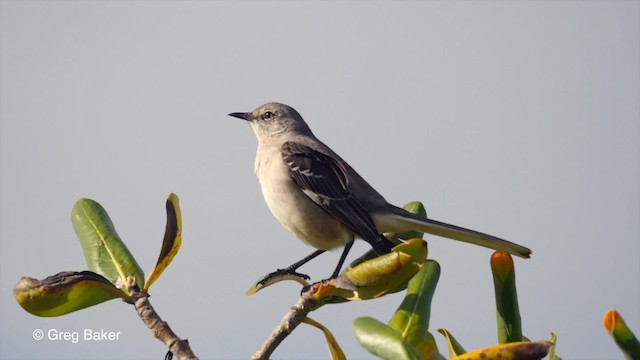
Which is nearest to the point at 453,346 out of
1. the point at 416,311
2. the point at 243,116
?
the point at 416,311

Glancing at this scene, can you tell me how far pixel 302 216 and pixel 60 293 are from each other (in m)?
3.62

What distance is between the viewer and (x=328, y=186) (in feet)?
23.1

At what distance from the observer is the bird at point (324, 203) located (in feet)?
21.0

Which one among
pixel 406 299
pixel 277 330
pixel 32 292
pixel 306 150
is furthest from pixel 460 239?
pixel 32 292

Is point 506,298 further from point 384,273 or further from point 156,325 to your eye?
point 156,325

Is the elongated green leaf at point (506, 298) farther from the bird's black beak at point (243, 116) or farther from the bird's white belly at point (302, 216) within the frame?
the bird's black beak at point (243, 116)

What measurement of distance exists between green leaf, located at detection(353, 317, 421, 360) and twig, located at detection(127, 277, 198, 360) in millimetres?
615

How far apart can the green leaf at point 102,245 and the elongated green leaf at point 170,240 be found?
0.10m

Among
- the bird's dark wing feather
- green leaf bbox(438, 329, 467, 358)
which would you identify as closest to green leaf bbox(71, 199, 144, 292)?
green leaf bbox(438, 329, 467, 358)

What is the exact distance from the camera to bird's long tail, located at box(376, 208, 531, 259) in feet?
18.4

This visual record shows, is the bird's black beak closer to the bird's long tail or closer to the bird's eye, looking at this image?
the bird's eye

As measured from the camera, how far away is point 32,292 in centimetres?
333

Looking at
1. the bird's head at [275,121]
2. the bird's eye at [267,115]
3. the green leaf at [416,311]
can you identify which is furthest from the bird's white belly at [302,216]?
the green leaf at [416,311]

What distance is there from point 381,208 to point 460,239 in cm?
101
